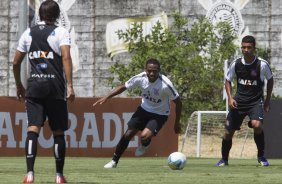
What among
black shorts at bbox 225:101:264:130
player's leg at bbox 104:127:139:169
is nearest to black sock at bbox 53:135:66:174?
player's leg at bbox 104:127:139:169

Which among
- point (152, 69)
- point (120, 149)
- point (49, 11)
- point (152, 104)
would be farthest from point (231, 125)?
point (49, 11)

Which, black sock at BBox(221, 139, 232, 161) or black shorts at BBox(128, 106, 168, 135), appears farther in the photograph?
black sock at BBox(221, 139, 232, 161)

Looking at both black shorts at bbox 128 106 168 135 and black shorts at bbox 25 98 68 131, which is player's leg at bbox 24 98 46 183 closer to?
black shorts at bbox 25 98 68 131

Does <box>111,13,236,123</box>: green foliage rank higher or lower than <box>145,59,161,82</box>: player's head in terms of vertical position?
lower

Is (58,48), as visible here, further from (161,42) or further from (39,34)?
(161,42)

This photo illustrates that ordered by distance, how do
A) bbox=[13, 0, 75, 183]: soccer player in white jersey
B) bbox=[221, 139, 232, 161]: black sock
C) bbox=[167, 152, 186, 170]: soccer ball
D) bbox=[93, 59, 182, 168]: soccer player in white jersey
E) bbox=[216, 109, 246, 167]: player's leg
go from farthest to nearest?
bbox=[221, 139, 232, 161]: black sock, bbox=[216, 109, 246, 167]: player's leg, bbox=[93, 59, 182, 168]: soccer player in white jersey, bbox=[167, 152, 186, 170]: soccer ball, bbox=[13, 0, 75, 183]: soccer player in white jersey

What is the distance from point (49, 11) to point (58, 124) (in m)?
1.24

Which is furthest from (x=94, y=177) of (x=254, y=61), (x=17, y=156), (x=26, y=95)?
(x=17, y=156)

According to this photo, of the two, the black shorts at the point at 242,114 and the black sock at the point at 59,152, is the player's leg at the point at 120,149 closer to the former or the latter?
the black shorts at the point at 242,114

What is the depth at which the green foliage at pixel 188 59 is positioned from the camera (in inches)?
1128

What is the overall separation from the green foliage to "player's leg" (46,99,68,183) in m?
17.2

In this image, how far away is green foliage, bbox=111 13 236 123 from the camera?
28.6 metres

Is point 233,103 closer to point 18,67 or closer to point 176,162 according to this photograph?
point 176,162

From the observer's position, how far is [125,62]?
107 ft
